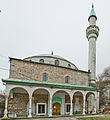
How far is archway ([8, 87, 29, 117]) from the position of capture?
54.9 feet

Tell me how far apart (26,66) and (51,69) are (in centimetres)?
398

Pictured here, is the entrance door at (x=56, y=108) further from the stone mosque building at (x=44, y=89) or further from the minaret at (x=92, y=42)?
the minaret at (x=92, y=42)

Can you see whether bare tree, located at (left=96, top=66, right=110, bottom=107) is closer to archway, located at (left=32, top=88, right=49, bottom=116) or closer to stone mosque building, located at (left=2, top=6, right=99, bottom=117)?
stone mosque building, located at (left=2, top=6, right=99, bottom=117)

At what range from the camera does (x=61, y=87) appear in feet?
60.0

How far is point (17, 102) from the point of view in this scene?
17141 mm

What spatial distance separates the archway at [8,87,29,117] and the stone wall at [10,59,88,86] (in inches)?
80.9

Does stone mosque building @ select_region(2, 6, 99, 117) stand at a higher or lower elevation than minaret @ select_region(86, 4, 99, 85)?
lower

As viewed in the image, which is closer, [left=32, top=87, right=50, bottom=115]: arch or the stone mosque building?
the stone mosque building

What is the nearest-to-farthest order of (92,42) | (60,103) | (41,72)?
(60,103) < (41,72) < (92,42)

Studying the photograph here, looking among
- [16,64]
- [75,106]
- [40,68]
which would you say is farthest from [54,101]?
[16,64]

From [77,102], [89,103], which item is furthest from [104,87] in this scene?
[77,102]

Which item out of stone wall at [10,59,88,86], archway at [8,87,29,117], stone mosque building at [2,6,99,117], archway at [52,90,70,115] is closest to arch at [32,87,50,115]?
stone mosque building at [2,6,99,117]

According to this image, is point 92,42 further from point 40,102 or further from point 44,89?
point 40,102

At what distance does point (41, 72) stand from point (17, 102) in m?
5.47
